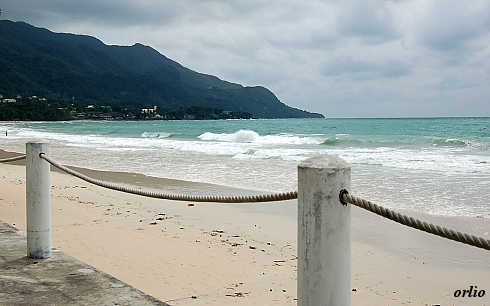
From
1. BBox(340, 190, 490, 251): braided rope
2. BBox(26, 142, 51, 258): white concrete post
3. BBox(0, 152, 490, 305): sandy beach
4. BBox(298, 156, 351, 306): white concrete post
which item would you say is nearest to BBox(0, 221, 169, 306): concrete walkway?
BBox(26, 142, 51, 258): white concrete post

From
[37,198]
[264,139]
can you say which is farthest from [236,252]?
[264,139]

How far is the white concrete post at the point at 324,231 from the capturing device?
4.85 feet

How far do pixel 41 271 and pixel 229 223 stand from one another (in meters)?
3.64

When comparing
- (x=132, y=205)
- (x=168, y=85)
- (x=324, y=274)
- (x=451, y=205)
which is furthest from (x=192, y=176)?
(x=168, y=85)

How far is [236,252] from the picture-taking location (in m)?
4.79

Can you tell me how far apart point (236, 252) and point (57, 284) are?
236 centimetres

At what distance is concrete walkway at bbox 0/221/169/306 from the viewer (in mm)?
2521

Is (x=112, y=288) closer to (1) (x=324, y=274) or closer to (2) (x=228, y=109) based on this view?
(1) (x=324, y=274)

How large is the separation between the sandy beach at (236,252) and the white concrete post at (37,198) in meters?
0.83

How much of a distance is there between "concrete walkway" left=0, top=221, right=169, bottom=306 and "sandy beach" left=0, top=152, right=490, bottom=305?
664 mm

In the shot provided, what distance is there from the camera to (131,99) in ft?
595

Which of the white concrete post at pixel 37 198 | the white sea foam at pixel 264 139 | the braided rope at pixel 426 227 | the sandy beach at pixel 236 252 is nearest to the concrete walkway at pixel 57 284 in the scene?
the white concrete post at pixel 37 198

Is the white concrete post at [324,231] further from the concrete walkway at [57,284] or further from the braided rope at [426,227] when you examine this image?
the concrete walkway at [57,284]

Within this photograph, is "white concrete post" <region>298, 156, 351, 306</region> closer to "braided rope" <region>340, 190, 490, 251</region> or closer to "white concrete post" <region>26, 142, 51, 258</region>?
"braided rope" <region>340, 190, 490, 251</region>
